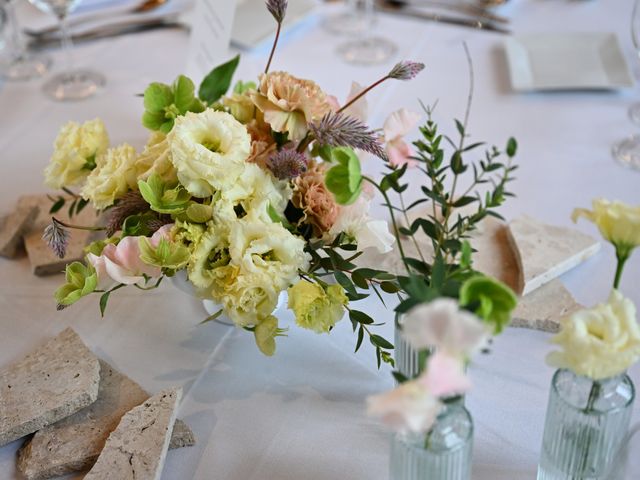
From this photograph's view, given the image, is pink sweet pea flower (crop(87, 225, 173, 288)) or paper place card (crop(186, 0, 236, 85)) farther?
paper place card (crop(186, 0, 236, 85))

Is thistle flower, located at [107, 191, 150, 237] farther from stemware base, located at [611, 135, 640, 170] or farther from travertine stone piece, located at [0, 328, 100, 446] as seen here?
stemware base, located at [611, 135, 640, 170]

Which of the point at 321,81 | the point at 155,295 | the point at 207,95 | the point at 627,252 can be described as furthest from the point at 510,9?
the point at 627,252

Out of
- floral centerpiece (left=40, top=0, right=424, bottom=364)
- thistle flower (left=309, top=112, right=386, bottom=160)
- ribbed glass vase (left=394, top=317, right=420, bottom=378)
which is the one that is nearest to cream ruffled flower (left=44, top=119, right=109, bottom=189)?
A: floral centerpiece (left=40, top=0, right=424, bottom=364)

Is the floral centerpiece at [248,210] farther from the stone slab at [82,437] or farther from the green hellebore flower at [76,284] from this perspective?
the stone slab at [82,437]

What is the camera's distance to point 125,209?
778mm

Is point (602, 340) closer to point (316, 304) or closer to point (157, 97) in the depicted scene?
point (316, 304)

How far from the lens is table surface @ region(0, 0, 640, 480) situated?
0.76 meters

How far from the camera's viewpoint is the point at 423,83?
1.35 m

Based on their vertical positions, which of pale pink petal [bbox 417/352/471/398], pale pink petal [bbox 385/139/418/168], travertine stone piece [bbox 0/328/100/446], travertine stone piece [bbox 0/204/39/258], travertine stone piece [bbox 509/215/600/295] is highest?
pale pink petal [bbox 417/352/471/398]

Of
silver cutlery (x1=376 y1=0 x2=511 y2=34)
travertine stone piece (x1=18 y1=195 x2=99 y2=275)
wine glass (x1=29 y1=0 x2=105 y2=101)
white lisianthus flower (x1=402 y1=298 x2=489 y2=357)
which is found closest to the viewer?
white lisianthus flower (x1=402 y1=298 x2=489 y2=357)

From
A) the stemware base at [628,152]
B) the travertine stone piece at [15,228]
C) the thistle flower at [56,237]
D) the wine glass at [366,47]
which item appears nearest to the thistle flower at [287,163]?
the thistle flower at [56,237]

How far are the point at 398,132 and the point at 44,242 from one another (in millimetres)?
496

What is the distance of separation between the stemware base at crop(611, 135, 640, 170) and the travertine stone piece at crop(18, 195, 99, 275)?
2.47 feet

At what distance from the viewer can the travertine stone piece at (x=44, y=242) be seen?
3.28 ft
